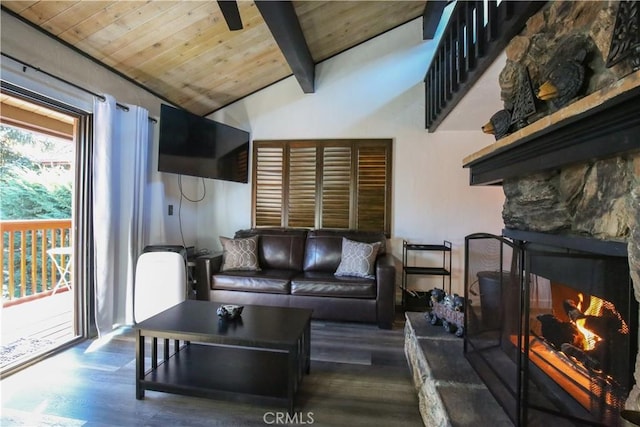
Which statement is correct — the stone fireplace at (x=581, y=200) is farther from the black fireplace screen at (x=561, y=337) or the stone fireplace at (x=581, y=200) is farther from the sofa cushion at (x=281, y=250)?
the sofa cushion at (x=281, y=250)

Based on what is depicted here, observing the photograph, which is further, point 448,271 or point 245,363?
point 448,271

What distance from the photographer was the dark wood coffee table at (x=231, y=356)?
5.25 ft

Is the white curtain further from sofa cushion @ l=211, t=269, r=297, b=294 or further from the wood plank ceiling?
sofa cushion @ l=211, t=269, r=297, b=294

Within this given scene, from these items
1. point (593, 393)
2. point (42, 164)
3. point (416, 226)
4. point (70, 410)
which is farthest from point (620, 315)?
point (42, 164)

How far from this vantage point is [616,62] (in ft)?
2.83

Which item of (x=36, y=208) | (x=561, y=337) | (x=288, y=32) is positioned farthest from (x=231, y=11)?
(x=36, y=208)

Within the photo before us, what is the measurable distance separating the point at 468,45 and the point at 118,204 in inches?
121

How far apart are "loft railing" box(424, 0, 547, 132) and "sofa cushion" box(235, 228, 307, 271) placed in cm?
198

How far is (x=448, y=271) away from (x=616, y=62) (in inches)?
112

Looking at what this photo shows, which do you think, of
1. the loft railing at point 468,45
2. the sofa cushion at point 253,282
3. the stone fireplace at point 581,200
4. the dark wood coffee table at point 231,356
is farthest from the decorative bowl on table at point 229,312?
the loft railing at point 468,45

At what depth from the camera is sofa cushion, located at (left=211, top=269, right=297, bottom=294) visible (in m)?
2.96

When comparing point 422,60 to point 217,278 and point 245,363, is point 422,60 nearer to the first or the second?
point 217,278

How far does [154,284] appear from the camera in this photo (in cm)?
273

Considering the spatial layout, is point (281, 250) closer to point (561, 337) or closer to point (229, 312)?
point (229, 312)
